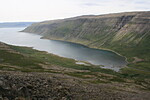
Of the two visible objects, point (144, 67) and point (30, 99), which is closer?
point (30, 99)

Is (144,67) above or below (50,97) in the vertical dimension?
below

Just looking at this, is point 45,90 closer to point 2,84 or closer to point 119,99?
point 2,84

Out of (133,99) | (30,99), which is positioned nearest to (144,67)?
(133,99)

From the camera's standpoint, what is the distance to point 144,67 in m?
161

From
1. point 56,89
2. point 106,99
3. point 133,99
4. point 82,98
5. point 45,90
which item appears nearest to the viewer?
point 45,90

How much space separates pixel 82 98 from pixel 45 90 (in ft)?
34.8

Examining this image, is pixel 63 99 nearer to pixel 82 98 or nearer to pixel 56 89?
pixel 56 89

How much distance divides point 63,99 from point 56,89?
485 cm

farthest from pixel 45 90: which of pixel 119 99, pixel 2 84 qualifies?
pixel 119 99

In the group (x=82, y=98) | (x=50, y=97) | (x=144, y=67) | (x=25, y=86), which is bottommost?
(x=144, y=67)

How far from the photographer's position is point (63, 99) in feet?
126

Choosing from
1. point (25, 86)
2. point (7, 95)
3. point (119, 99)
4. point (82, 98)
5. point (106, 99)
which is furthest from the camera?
point (119, 99)

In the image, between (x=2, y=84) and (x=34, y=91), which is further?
(x=34, y=91)

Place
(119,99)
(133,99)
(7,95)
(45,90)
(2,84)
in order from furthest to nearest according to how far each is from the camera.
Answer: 1. (133,99)
2. (119,99)
3. (45,90)
4. (2,84)
5. (7,95)
